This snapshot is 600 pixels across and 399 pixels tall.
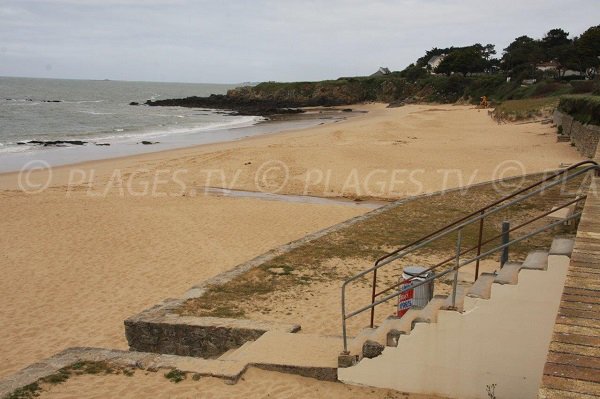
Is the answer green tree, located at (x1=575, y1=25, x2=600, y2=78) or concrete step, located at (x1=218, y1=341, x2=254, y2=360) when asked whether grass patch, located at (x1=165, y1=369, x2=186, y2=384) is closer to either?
concrete step, located at (x1=218, y1=341, x2=254, y2=360)

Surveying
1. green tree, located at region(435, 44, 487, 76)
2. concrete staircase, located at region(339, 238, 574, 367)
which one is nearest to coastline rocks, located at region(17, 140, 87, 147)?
concrete staircase, located at region(339, 238, 574, 367)

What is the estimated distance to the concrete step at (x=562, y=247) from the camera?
480 centimetres

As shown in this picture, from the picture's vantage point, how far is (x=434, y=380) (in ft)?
18.0

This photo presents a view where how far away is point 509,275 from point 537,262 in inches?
11.9

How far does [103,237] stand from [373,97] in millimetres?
87357

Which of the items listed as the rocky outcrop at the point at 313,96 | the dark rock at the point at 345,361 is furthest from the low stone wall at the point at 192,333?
the rocky outcrop at the point at 313,96

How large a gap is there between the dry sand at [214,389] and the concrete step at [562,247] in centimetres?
199

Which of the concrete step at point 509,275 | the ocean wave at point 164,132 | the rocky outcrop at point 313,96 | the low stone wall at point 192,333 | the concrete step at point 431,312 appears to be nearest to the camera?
the concrete step at point 509,275

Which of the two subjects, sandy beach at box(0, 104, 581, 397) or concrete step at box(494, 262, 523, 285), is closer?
concrete step at box(494, 262, 523, 285)

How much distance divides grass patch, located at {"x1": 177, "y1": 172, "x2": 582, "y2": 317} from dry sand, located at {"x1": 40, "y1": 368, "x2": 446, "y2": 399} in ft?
6.22

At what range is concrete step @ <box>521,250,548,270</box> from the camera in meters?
4.88

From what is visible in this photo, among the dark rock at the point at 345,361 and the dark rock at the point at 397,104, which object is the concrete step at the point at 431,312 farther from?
the dark rock at the point at 397,104

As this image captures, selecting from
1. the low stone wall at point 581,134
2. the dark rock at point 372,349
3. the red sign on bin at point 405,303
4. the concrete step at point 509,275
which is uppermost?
the low stone wall at point 581,134

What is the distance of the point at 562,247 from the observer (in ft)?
16.7
